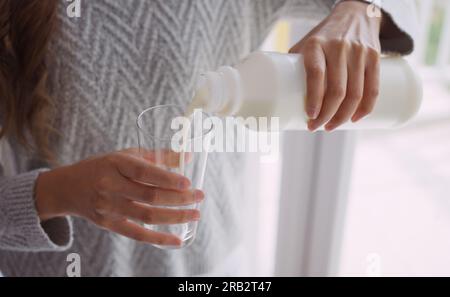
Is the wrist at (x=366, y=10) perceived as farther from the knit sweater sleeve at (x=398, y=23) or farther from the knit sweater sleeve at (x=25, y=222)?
the knit sweater sleeve at (x=25, y=222)

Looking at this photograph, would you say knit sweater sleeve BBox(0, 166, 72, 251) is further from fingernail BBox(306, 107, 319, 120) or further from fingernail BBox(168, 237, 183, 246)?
fingernail BBox(306, 107, 319, 120)

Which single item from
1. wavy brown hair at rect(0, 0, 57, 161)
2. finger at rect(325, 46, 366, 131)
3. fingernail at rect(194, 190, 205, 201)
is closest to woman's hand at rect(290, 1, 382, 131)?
finger at rect(325, 46, 366, 131)

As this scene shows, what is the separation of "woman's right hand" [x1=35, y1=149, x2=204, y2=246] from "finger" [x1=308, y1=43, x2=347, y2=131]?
0.12 m

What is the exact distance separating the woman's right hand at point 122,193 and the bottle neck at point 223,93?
0.16ft

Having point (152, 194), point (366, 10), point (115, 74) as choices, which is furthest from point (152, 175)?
point (366, 10)

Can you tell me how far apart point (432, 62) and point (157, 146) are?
0.35 m

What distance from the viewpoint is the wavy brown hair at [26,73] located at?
41cm

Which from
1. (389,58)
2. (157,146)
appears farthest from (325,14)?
(157,146)

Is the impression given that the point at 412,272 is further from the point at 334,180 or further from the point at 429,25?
the point at 429,25

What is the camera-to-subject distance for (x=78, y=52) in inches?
16.5

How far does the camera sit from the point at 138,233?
1.33ft

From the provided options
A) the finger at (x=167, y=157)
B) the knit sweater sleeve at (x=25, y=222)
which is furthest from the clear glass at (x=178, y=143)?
the knit sweater sleeve at (x=25, y=222)

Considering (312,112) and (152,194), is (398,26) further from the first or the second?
(152,194)

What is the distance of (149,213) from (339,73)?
7.0 inches
